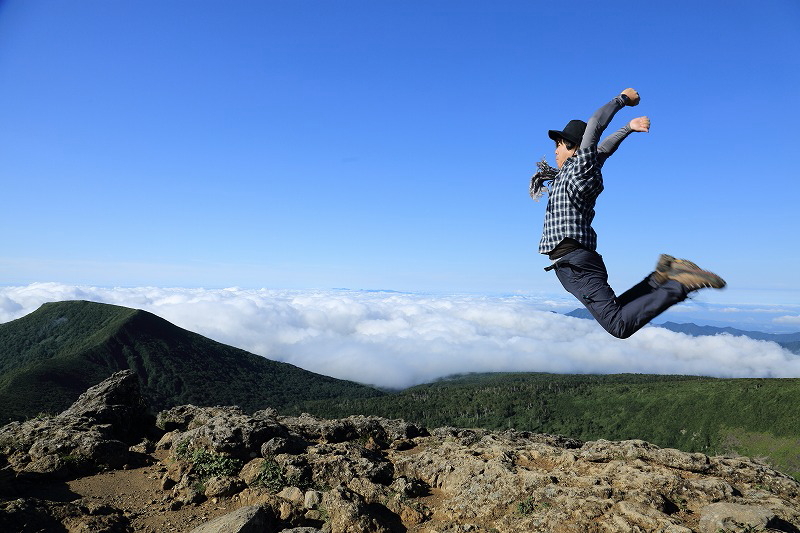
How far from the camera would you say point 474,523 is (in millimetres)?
9266

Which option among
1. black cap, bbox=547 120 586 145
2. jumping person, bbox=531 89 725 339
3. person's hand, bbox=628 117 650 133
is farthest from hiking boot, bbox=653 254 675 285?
black cap, bbox=547 120 586 145

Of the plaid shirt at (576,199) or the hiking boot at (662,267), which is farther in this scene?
the hiking boot at (662,267)

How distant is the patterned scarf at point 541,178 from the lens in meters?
8.45

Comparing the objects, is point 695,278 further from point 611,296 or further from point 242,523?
point 242,523

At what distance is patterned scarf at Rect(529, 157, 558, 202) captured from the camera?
8453mm

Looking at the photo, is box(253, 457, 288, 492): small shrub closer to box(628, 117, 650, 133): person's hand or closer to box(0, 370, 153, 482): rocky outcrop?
box(0, 370, 153, 482): rocky outcrop

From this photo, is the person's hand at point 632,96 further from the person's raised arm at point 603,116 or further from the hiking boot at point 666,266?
the hiking boot at point 666,266

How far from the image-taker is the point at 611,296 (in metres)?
7.43

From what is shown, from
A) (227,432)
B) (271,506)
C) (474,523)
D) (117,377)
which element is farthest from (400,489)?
(117,377)

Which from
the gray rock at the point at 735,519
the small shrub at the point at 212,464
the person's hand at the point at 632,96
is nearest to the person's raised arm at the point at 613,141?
the person's hand at the point at 632,96

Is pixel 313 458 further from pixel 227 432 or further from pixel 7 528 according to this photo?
pixel 7 528

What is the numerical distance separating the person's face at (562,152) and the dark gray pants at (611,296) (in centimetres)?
162

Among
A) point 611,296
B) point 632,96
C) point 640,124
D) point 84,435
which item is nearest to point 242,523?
point 611,296

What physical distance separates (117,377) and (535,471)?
16749 mm
